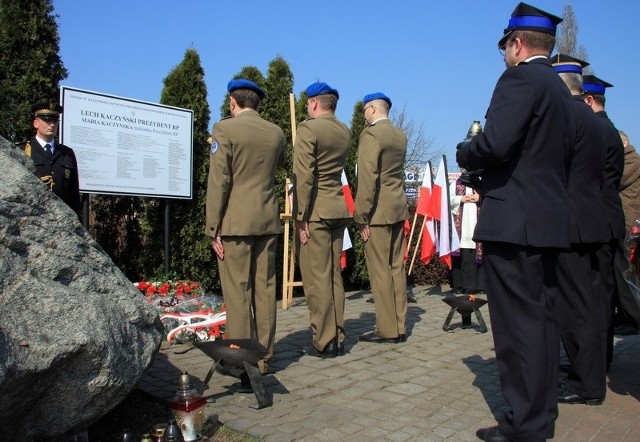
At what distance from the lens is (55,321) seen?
8.76ft

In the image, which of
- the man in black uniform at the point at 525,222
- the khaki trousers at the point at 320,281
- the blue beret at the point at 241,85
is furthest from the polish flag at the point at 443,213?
the man in black uniform at the point at 525,222

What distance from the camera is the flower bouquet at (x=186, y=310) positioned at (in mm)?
5961

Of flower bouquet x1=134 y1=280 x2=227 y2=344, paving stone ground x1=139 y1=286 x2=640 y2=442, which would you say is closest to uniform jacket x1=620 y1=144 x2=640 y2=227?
paving stone ground x1=139 y1=286 x2=640 y2=442

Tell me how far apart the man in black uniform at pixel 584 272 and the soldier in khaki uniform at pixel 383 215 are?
6.40ft

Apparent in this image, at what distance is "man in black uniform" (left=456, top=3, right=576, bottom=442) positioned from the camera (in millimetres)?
3258

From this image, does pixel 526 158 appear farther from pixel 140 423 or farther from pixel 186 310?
pixel 186 310

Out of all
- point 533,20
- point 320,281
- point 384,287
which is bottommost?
point 384,287

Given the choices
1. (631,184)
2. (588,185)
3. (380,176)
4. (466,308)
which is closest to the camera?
(588,185)

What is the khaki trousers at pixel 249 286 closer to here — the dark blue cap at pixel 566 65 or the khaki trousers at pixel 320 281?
the khaki trousers at pixel 320 281

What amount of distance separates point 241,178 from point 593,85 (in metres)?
3.08

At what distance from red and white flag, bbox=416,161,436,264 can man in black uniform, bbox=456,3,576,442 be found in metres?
6.44

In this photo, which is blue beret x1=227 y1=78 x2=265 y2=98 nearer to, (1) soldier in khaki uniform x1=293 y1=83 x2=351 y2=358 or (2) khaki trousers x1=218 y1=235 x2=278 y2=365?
(1) soldier in khaki uniform x1=293 y1=83 x2=351 y2=358

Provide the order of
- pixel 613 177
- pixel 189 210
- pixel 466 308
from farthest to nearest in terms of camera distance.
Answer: pixel 189 210 < pixel 466 308 < pixel 613 177

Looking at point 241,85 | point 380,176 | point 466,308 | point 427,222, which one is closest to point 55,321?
point 241,85
